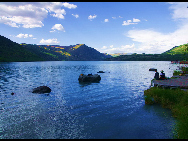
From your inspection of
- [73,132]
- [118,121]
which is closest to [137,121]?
[118,121]

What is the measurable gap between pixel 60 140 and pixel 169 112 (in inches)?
482

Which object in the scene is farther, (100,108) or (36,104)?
(36,104)

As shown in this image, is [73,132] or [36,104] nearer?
[73,132]

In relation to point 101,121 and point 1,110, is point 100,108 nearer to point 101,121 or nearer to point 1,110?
point 101,121

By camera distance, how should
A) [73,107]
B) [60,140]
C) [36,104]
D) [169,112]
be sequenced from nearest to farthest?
1. [60,140]
2. [169,112]
3. [73,107]
4. [36,104]

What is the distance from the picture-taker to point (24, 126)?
12523mm

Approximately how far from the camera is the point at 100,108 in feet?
57.2

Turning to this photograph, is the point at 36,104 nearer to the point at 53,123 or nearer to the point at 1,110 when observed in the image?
the point at 1,110

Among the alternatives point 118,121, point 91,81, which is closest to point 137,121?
point 118,121

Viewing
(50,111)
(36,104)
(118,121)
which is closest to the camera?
(118,121)

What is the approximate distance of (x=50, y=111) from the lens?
16.4m

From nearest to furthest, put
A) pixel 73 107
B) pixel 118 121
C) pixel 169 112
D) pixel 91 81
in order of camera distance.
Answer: pixel 118 121
pixel 169 112
pixel 73 107
pixel 91 81

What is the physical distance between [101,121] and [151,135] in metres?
4.75

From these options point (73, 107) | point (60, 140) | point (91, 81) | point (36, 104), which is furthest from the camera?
point (91, 81)
